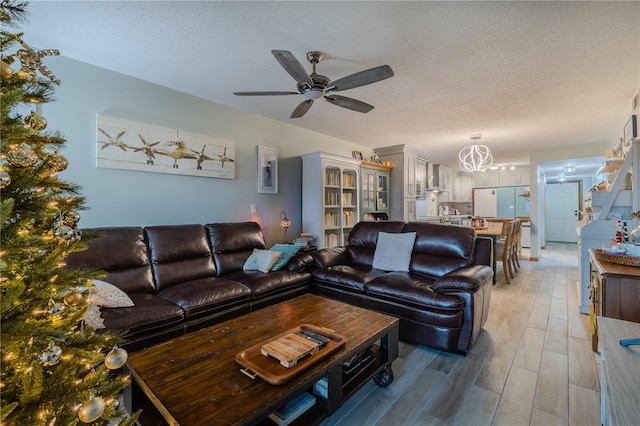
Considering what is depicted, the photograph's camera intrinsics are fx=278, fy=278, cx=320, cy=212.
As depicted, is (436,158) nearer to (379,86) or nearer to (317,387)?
(379,86)

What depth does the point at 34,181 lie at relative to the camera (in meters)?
0.73

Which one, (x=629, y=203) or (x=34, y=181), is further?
(x=629, y=203)

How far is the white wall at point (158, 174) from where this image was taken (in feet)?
8.03

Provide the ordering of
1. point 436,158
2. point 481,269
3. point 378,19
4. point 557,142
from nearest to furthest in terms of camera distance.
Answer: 1. point 378,19
2. point 481,269
3. point 557,142
4. point 436,158

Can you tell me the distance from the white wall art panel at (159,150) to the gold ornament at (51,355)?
2436mm

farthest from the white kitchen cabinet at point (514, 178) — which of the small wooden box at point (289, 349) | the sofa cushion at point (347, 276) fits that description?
the small wooden box at point (289, 349)

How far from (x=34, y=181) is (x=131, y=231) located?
2.03m

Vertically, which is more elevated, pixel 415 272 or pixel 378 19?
pixel 378 19

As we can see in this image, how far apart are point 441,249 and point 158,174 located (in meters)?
3.10

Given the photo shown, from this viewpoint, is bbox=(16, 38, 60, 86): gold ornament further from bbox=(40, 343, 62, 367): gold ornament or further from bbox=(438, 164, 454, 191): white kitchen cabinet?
bbox=(438, 164, 454, 191): white kitchen cabinet

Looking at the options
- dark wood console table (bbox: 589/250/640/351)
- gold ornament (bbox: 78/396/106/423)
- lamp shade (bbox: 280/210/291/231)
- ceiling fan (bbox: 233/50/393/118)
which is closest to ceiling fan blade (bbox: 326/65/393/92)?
ceiling fan (bbox: 233/50/393/118)

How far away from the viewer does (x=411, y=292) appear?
236 centimetres

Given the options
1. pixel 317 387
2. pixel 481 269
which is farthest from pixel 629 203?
pixel 317 387

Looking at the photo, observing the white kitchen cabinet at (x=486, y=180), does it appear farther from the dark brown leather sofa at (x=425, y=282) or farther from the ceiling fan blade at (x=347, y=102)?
the ceiling fan blade at (x=347, y=102)
